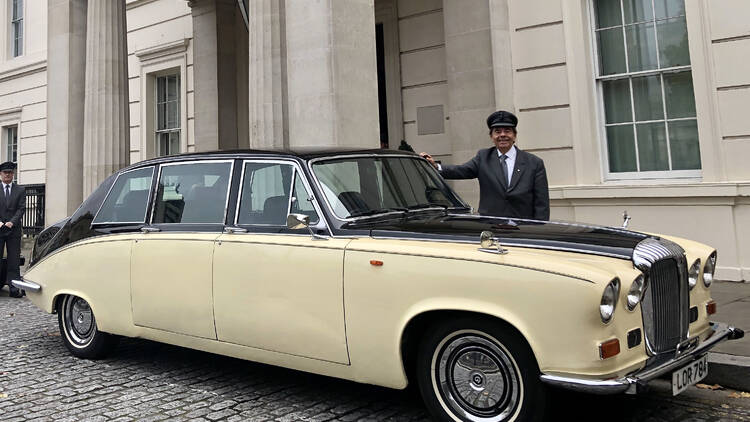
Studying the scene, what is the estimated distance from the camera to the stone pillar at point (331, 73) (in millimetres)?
7746

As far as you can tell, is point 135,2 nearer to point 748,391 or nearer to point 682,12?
point 682,12

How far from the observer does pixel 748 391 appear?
4.00 metres

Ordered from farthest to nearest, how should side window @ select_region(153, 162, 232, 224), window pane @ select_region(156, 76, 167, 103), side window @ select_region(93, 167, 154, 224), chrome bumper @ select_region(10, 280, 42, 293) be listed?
window pane @ select_region(156, 76, 167, 103) < chrome bumper @ select_region(10, 280, 42, 293) < side window @ select_region(93, 167, 154, 224) < side window @ select_region(153, 162, 232, 224)

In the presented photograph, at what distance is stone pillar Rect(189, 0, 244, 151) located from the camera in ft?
47.1

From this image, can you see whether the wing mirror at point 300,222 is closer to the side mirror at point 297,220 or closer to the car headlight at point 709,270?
the side mirror at point 297,220

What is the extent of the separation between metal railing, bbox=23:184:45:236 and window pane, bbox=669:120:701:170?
17.0 meters

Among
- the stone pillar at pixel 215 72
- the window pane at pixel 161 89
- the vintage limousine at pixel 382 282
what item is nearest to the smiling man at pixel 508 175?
the vintage limousine at pixel 382 282

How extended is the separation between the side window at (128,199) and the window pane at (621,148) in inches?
264

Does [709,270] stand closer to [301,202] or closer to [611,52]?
[301,202]

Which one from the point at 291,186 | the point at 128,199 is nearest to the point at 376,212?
the point at 291,186

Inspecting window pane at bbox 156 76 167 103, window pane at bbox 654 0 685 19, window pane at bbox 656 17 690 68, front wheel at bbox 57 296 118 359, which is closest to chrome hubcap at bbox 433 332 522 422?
front wheel at bbox 57 296 118 359

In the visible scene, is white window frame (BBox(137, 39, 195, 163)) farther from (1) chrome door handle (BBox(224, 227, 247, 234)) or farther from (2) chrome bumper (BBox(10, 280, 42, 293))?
(1) chrome door handle (BBox(224, 227, 247, 234))

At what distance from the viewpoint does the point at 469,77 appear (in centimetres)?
963

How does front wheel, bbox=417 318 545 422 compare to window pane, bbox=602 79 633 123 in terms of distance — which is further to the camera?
window pane, bbox=602 79 633 123
